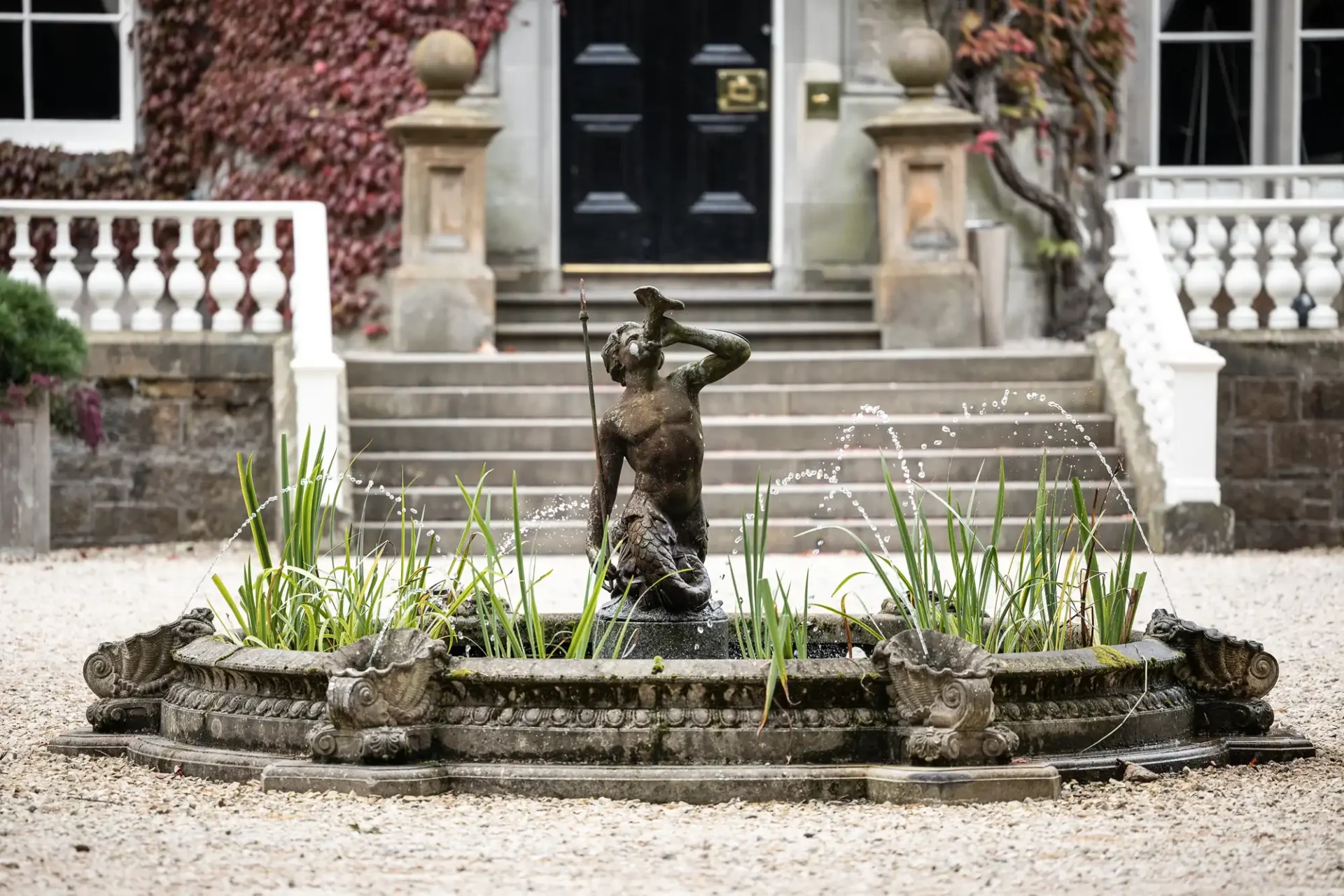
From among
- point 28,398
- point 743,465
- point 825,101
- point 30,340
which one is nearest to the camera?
point 30,340

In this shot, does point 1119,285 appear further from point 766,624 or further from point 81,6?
point 81,6

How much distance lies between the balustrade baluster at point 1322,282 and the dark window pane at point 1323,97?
11.9 ft

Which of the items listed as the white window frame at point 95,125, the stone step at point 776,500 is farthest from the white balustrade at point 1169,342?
the white window frame at point 95,125

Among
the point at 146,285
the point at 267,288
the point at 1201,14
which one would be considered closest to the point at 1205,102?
the point at 1201,14

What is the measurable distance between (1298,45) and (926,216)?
410cm

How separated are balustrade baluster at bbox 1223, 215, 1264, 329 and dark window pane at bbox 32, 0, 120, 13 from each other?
24.8 feet

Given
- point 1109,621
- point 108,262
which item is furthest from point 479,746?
point 108,262

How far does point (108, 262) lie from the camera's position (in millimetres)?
11383

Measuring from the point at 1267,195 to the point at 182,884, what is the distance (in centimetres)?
1211

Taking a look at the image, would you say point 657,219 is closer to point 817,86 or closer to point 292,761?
point 817,86

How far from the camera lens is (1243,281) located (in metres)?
11.5

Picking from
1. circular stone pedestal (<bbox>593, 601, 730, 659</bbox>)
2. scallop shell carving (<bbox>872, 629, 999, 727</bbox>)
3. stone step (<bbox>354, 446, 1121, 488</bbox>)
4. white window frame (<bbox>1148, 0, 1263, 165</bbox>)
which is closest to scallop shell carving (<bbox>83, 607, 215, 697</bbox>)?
circular stone pedestal (<bbox>593, 601, 730, 659</bbox>)

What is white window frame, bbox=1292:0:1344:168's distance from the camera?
48.9 feet

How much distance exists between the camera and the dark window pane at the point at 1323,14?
1505 cm
